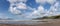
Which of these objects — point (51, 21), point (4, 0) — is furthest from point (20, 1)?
point (51, 21)

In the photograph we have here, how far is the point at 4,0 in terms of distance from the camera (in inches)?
33.3

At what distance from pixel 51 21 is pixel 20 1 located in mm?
219

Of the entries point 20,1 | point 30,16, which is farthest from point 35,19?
point 20,1

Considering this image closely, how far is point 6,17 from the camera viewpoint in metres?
0.85

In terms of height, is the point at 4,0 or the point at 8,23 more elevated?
the point at 4,0

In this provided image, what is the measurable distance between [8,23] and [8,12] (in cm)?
7

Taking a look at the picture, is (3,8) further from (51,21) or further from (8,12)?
(51,21)

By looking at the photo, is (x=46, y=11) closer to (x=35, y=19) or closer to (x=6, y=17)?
(x=35, y=19)

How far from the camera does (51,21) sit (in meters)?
0.85

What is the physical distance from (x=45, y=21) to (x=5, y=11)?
24 cm

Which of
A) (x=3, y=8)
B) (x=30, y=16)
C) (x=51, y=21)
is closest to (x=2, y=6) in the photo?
(x=3, y=8)

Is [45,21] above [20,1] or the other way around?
the other way around

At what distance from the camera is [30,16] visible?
33.5 inches

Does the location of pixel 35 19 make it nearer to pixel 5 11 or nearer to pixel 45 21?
pixel 45 21
